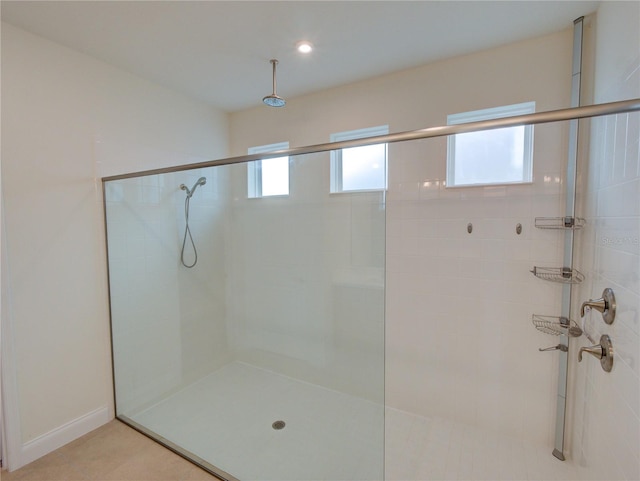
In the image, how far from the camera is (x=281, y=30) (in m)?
1.76

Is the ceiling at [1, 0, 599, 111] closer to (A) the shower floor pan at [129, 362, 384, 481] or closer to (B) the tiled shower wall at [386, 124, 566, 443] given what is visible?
(B) the tiled shower wall at [386, 124, 566, 443]

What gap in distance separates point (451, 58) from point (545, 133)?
0.77 meters

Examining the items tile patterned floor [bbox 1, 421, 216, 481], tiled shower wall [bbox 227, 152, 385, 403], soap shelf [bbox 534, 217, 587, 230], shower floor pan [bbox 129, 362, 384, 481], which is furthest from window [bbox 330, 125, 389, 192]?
tile patterned floor [bbox 1, 421, 216, 481]

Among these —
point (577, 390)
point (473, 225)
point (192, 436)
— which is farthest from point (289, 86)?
point (577, 390)

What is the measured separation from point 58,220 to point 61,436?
1.38 m

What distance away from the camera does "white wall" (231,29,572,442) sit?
185cm

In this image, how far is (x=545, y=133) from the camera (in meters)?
1.82

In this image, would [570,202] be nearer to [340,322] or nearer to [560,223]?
[560,223]

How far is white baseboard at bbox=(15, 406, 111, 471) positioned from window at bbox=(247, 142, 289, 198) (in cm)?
189

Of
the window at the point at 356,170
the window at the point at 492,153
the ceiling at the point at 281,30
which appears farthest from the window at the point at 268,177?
the window at the point at 492,153

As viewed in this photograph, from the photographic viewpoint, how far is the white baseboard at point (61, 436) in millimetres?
1829

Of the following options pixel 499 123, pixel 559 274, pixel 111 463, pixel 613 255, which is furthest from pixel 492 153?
pixel 111 463

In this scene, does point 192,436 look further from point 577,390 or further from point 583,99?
point 583,99

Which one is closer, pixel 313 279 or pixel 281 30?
pixel 281 30
